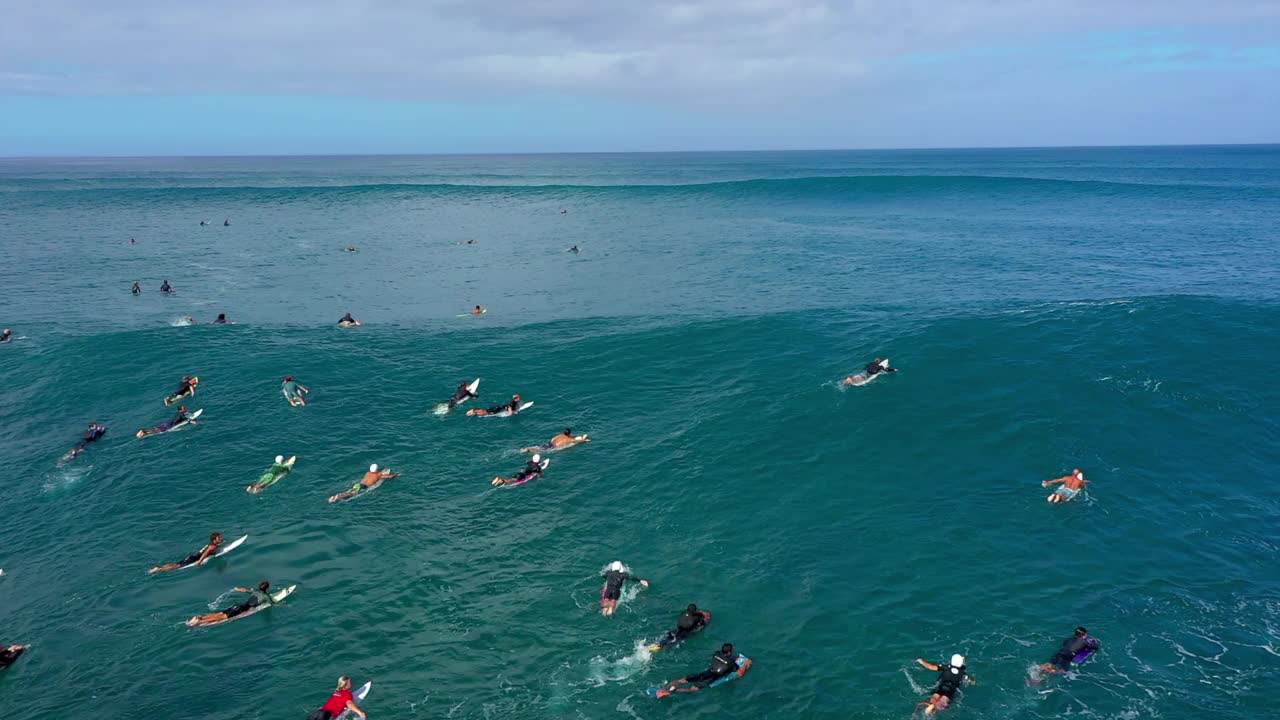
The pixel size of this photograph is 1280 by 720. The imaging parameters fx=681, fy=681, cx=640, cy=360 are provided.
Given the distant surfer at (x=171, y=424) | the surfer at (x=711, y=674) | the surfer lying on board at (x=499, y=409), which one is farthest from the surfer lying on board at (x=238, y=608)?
the distant surfer at (x=171, y=424)

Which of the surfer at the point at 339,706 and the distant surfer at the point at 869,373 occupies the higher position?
the distant surfer at the point at 869,373

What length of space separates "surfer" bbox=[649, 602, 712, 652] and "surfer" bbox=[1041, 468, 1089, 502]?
55.1ft

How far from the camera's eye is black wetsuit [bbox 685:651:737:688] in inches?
772

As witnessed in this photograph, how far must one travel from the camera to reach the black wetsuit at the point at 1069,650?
65.3 ft

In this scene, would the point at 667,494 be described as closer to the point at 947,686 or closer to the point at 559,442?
the point at 559,442

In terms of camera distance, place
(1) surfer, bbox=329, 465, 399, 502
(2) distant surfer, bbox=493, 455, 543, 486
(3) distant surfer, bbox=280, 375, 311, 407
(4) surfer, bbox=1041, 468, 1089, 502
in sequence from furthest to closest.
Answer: (3) distant surfer, bbox=280, 375, 311, 407 → (2) distant surfer, bbox=493, 455, 543, 486 → (1) surfer, bbox=329, 465, 399, 502 → (4) surfer, bbox=1041, 468, 1089, 502

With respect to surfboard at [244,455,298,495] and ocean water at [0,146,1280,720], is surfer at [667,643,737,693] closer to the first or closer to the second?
ocean water at [0,146,1280,720]

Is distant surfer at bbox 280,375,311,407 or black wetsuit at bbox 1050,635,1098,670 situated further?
distant surfer at bbox 280,375,311,407

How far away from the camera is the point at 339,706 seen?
1845cm

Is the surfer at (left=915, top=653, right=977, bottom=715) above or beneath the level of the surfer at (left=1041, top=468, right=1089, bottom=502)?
beneath

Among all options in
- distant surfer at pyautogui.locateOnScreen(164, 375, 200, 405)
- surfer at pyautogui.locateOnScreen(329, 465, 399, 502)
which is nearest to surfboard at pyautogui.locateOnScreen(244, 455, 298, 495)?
surfer at pyautogui.locateOnScreen(329, 465, 399, 502)

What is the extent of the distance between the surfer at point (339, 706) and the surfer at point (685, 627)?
8.55m

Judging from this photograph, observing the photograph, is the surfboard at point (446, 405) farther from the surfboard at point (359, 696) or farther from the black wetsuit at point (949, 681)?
the black wetsuit at point (949, 681)

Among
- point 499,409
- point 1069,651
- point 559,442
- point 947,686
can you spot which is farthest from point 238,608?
point 1069,651
